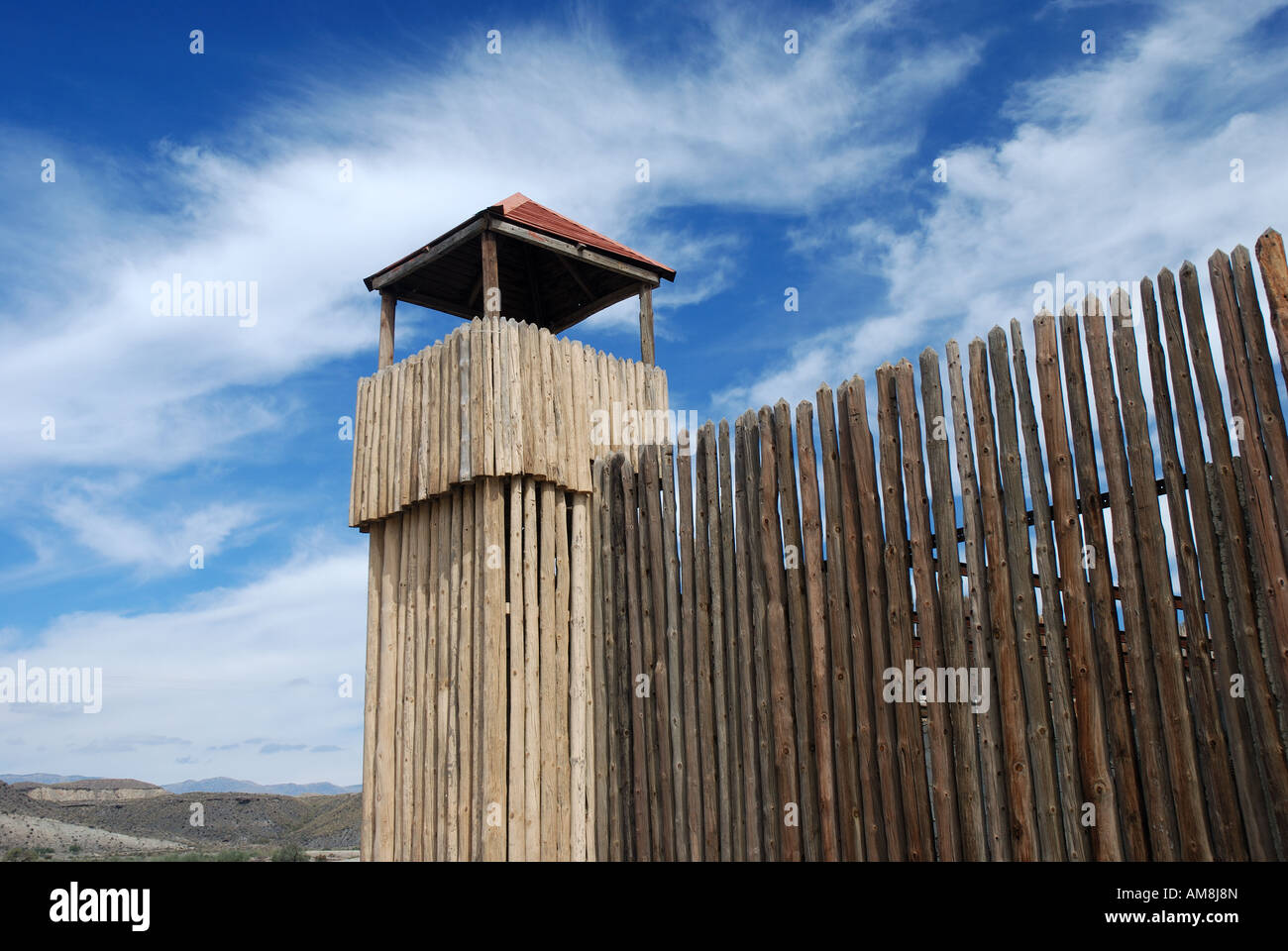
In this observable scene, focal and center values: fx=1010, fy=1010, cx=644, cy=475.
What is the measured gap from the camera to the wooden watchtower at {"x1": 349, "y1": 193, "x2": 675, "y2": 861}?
7.59 meters

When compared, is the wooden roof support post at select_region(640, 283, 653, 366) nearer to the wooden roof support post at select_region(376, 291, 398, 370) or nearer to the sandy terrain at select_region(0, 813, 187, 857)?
the wooden roof support post at select_region(376, 291, 398, 370)

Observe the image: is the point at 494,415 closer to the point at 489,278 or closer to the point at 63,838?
the point at 489,278

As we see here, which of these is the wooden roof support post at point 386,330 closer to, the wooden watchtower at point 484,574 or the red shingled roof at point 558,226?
the wooden watchtower at point 484,574

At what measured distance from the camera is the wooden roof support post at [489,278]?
8336 millimetres

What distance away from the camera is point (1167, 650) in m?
4.92

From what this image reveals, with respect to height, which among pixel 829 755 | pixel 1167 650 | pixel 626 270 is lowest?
pixel 829 755

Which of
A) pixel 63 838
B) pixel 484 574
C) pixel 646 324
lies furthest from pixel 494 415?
pixel 63 838

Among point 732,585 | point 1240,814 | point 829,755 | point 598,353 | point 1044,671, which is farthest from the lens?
point 598,353

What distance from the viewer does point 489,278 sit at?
8.47 metres

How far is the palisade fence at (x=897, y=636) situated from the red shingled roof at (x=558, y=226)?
7.11 ft

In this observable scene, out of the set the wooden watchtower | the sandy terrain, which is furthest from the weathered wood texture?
the sandy terrain

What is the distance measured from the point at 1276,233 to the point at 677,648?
4493mm

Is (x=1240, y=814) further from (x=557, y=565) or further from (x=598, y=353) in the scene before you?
(x=598, y=353)
